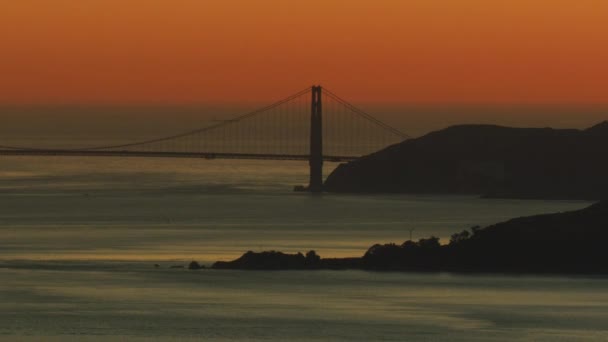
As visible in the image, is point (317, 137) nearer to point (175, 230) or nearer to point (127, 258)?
point (175, 230)

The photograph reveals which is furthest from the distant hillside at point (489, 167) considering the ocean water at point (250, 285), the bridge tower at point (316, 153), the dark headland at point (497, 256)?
the dark headland at point (497, 256)

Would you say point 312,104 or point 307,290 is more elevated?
point 312,104

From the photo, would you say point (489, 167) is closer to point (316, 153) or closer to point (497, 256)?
point (316, 153)

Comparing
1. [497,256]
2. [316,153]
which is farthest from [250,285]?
[316,153]

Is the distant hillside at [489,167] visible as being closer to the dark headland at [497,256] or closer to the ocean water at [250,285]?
the ocean water at [250,285]

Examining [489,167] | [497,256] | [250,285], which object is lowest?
[250,285]

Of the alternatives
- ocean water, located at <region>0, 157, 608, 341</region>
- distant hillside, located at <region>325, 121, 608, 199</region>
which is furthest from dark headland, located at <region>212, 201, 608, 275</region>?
distant hillside, located at <region>325, 121, 608, 199</region>

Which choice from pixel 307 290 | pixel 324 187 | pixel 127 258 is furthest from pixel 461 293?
pixel 324 187
